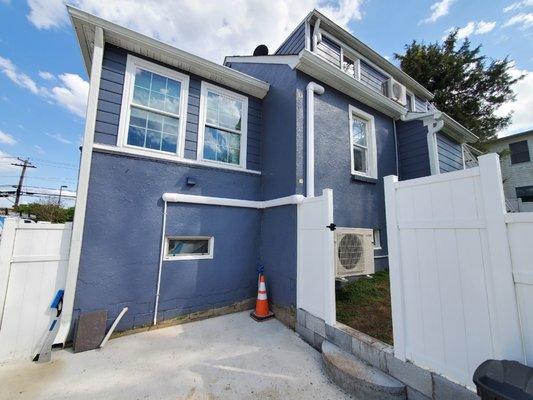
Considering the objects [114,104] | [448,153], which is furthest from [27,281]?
[448,153]

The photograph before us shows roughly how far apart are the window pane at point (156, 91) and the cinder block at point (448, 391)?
474cm

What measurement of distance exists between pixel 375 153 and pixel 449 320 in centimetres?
437

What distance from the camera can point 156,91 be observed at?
3.99m

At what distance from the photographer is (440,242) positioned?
1921 mm

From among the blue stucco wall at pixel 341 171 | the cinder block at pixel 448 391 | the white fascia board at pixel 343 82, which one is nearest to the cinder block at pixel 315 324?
the cinder block at pixel 448 391

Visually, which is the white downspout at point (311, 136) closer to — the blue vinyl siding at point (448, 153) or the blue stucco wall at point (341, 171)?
the blue stucco wall at point (341, 171)

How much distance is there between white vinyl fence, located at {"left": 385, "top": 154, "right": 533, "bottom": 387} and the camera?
1487 mm

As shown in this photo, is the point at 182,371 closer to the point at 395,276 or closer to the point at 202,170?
the point at 395,276

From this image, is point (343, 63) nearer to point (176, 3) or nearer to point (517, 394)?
Answer: point (176, 3)

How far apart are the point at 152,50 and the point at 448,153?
26.5 feet

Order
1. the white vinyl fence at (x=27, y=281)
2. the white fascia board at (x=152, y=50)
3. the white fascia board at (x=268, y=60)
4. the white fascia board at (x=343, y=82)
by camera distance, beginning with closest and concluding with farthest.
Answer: the white vinyl fence at (x=27, y=281) < the white fascia board at (x=152, y=50) < the white fascia board at (x=343, y=82) < the white fascia board at (x=268, y=60)

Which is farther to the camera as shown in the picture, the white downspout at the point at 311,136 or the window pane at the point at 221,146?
the window pane at the point at 221,146

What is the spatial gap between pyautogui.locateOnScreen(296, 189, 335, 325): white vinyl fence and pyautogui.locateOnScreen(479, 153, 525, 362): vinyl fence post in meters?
1.57

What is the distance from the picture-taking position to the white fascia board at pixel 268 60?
4340 millimetres
